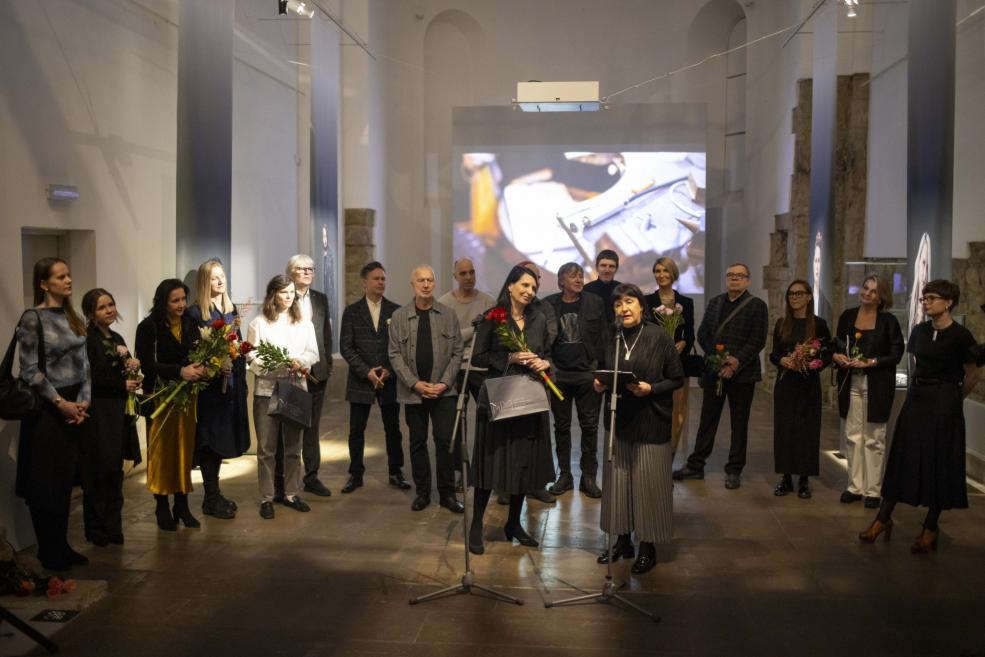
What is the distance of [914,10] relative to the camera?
24.6ft

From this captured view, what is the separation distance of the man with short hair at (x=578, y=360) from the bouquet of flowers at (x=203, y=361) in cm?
208

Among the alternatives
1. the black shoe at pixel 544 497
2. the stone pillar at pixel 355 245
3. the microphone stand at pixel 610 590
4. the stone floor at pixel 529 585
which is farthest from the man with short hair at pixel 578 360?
the stone pillar at pixel 355 245

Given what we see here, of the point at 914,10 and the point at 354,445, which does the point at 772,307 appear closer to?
the point at 914,10

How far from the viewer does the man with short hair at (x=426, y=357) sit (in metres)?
6.36

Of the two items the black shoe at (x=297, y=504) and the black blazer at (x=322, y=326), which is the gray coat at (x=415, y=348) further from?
the black shoe at (x=297, y=504)

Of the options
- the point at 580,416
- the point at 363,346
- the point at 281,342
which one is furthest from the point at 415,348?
the point at 580,416

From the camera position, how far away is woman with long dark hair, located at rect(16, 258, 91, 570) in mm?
5133

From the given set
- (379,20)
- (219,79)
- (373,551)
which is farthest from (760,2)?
(373,551)

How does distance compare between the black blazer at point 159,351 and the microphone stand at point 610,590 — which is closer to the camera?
the microphone stand at point 610,590

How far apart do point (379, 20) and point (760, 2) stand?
5.11 m

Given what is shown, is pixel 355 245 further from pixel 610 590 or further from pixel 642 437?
pixel 610 590

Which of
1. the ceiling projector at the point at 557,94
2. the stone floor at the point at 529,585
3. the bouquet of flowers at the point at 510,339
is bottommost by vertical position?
the stone floor at the point at 529,585

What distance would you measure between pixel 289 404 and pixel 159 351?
0.84m

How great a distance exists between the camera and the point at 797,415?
22.5ft
